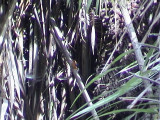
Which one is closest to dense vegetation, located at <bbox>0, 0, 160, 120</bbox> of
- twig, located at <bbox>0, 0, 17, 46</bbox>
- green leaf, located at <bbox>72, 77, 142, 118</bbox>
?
twig, located at <bbox>0, 0, 17, 46</bbox>

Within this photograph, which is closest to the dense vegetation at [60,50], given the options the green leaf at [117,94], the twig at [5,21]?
the twig at [5,21]

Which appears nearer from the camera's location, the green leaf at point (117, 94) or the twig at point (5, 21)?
the green leaf at point (117, 94)

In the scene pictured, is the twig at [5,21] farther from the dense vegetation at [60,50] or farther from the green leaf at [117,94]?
the green leaf at [117,94]

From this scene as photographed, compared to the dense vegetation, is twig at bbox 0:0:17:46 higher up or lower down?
higher up

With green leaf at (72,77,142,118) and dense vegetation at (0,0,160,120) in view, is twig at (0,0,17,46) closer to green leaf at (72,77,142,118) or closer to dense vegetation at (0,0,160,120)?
dense vegetation at (0,0,160,120)

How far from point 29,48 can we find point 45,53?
0.27 feet

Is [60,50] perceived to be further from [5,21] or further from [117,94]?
[117,94]

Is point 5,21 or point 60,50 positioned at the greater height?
point 5,21

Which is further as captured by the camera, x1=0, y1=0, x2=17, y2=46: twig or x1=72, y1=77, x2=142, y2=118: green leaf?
x1=0, y1=0, x2=17, y2=46: twig

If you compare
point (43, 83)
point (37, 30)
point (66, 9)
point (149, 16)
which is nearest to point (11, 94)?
point (43, 83)

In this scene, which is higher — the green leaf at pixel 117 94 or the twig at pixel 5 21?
the twig at pixel 5 21

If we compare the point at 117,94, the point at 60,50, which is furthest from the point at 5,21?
the point at 117,94

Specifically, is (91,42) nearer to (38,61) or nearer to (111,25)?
(111,25)

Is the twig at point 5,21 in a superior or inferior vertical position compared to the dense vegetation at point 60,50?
superior
